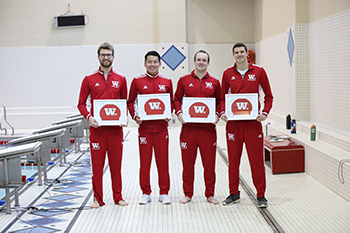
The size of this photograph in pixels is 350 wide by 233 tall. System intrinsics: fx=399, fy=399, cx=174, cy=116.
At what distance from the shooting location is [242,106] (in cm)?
373

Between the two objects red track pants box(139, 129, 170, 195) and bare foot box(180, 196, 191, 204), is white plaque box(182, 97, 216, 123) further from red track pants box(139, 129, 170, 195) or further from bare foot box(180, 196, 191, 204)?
bare foot box(180, 196, 191, 204)

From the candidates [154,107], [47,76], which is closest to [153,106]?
[154,107]

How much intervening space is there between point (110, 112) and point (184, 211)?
1168 mm

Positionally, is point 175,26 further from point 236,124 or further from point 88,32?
point 236,124

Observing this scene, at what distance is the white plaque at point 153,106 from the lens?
3865mm

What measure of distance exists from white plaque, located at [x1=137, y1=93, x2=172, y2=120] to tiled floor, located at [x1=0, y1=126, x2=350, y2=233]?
2.93 feet

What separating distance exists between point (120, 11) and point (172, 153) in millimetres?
4920

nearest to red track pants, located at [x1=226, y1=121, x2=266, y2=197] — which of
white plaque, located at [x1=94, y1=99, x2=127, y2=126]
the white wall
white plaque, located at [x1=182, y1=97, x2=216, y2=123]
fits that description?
white plaque, located at [x1=182, y1=97, x2=216, y2=123]

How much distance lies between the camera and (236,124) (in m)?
3.84

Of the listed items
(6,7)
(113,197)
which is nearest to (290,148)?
(113,197)

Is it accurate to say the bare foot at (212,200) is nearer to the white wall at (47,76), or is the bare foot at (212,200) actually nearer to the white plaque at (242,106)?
the white plaque at (242,106)

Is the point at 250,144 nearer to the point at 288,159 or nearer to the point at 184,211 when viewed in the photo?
the point at 184,211

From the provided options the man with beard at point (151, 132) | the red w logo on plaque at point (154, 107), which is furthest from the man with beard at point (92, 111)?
the red w logo on plaque at point (154, 107)

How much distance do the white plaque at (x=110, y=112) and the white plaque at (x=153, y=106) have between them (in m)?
0.17
